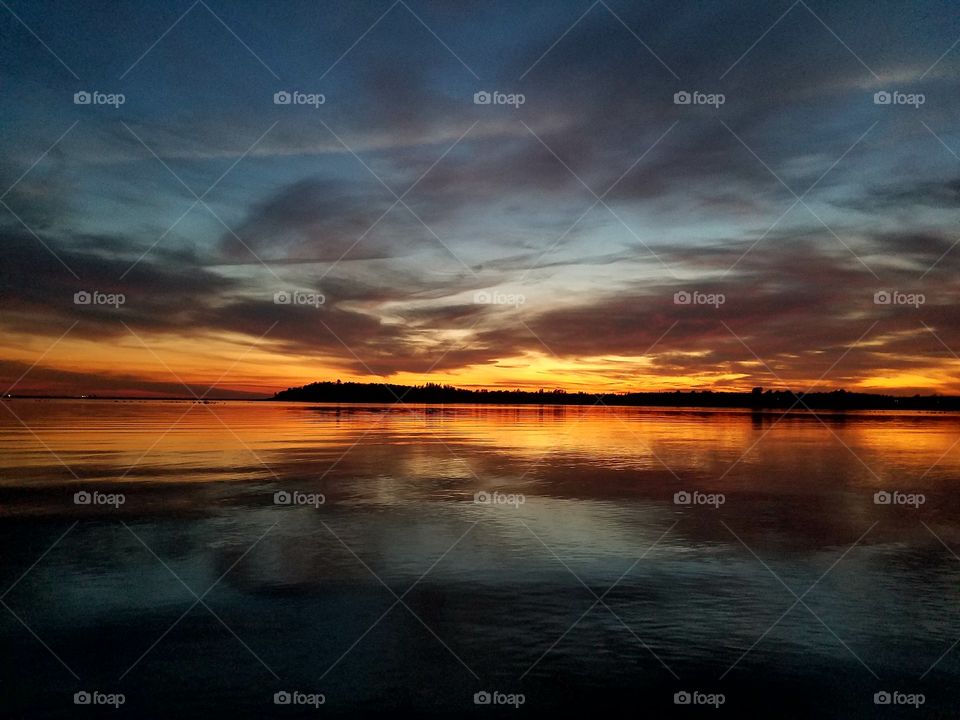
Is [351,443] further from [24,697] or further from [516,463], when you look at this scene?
[24,697]

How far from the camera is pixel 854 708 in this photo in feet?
29.7

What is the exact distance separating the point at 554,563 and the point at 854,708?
247 inches

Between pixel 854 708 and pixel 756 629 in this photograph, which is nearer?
pixel 854 708

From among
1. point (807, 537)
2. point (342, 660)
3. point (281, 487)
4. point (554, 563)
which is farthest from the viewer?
point (281, 487)

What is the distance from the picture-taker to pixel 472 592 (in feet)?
41.4

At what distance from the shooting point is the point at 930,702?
9.34 m

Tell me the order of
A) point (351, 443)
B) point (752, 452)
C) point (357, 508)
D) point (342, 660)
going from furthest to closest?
1. point (351, 443)
2. point (752, 452)
3. point (357, 508)
4. point (342, 660)

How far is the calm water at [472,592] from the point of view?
933 centimetres

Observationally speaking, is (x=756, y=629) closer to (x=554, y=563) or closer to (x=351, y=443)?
(x=554, y=563)

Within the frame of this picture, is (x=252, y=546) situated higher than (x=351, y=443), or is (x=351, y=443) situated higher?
(x=351, y=443)

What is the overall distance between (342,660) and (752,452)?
28.5m

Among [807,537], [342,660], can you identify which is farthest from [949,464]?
[342,660]

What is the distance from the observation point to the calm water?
933 centimetres

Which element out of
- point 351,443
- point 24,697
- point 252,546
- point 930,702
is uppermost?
point 351,443
